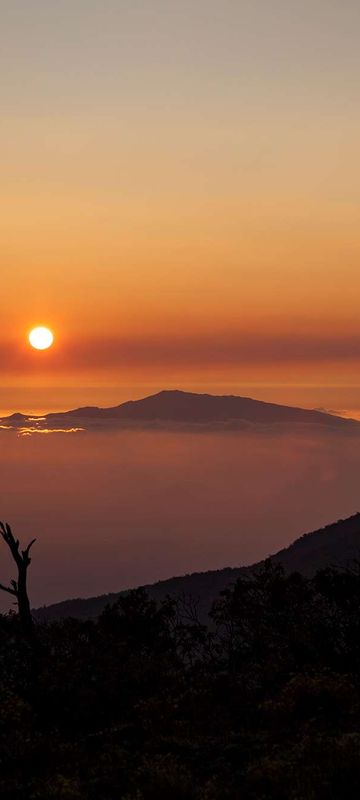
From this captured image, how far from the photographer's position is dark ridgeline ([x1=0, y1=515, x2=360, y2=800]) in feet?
55.1

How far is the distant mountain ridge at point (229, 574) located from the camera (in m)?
144

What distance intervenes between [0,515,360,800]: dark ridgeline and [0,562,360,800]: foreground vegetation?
49 millimetres

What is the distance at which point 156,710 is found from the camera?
2341 cm

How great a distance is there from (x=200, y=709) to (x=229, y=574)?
137777 millimetres

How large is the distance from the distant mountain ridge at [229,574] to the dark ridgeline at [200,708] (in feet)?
334

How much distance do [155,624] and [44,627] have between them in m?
5.68

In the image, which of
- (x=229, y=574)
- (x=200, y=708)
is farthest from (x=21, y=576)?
(x=229, y=574)

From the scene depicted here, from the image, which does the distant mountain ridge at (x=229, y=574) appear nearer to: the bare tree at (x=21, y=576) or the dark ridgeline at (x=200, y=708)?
→ the dark ridgeline at (x=200, y=708)

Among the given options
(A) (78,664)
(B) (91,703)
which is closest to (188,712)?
(B) (91,703)

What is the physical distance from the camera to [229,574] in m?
159

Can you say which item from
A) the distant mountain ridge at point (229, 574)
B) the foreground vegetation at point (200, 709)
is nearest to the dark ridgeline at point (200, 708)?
the foreground vegetation at point (200, 709)

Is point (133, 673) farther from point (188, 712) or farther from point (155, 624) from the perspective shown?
point (155, 624)

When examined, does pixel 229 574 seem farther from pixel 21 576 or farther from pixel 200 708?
pixel 200 708

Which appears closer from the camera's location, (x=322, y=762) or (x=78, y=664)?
(x=322, y=762)
